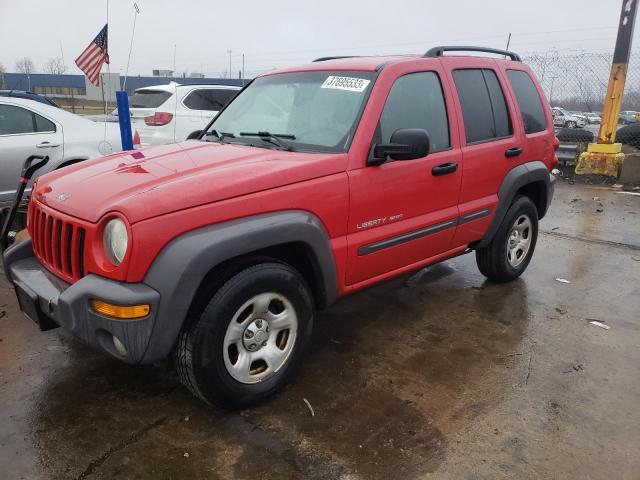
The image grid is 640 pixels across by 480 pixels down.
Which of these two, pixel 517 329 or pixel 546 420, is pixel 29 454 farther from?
pixel 517 329

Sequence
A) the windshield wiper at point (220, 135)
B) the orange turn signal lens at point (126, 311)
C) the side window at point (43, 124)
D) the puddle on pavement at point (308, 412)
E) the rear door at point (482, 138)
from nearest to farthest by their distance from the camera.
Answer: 1. the orange turn signal lens at point (126, 311)
2. the puddle on pavement at point (308, 412)
3. the windshield wiper at point (220, 135)
4. the rear door at point (482, 138)
5. the side window at point (43, 124)

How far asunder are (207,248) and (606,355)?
2801mm

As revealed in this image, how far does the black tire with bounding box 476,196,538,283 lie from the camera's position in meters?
4.54

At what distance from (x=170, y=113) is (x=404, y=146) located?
6.72 meters

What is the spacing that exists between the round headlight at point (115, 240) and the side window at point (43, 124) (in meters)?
4.54

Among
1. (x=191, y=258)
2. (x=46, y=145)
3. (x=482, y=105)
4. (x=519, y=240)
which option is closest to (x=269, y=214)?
(x=191, y=258)

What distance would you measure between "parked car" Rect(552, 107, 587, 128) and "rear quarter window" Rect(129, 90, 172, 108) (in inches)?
953

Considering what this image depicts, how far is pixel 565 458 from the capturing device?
8.36ft

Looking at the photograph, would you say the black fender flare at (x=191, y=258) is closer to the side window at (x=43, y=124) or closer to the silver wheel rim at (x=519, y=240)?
the silver wheel rim at (x=519, y=240)

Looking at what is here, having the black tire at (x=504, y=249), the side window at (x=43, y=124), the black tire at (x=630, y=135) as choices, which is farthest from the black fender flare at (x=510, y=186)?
the black tire at (x=630, y=135)

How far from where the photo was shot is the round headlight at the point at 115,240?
2424 mm

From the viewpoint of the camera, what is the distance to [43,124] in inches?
246

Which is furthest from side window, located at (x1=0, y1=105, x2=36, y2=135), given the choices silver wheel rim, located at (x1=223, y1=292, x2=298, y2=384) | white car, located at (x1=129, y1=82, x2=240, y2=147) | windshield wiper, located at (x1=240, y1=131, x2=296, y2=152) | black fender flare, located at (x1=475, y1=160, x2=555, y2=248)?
black fender flare, located at (x1=475, y1=160, x2=555, y2=248)

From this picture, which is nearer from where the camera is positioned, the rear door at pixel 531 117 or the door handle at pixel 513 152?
the door handle at pixel 513 152
